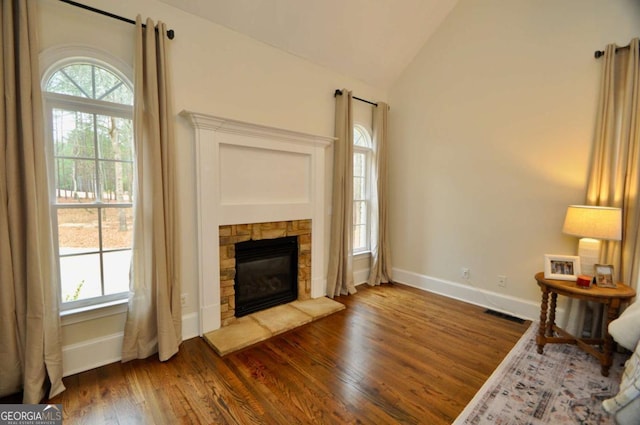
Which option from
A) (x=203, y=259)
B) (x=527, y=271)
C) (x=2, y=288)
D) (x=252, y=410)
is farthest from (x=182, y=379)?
(x=527, y=271)

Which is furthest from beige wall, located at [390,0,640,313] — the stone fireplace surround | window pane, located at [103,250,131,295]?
window pane, located at [103,250,131,295]

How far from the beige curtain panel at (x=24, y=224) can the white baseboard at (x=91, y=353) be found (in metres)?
0.17

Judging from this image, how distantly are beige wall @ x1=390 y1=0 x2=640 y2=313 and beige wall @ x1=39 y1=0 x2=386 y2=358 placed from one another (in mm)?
1348

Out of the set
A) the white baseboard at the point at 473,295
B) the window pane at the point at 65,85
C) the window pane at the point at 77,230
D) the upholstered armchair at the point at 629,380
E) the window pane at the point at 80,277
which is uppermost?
the window pane at the point at 65,85

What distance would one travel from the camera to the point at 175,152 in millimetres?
2352

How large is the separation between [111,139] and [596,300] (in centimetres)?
385

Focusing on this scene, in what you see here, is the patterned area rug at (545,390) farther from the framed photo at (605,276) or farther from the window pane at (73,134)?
the window pane at (73,134)

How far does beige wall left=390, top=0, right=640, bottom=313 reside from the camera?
8.84ft

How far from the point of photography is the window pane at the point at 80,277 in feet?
6.90

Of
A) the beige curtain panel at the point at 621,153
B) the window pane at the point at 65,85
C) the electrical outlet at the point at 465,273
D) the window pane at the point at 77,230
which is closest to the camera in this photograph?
the window pane at the point at 65,85

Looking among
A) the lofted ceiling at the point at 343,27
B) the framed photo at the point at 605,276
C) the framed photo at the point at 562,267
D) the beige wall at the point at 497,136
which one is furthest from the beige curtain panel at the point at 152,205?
the framed photo at the point at 605,276

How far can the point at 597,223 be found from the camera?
89.0 inches

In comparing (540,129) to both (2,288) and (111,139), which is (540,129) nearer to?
(111,139)

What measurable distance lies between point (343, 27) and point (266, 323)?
3.22m
